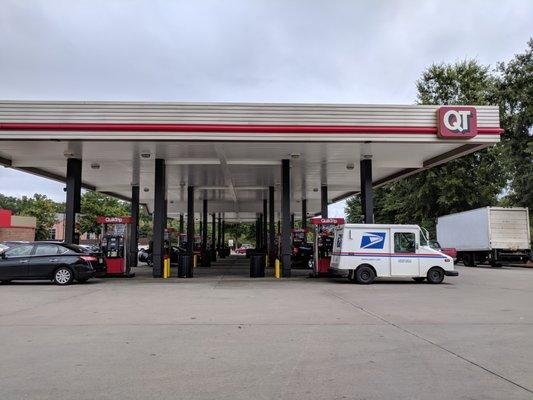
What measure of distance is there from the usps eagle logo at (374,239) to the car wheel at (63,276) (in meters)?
10.0

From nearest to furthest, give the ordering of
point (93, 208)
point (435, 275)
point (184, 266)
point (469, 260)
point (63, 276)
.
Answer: point (63, 276), point (435, 275), point (184, 266), point (469, 260), point (93, 208)

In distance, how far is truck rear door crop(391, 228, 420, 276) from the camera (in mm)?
18094

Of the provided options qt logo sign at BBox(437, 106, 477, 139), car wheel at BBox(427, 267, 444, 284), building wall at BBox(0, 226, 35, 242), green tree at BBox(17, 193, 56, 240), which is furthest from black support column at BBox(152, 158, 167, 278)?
green tree at BBox(17, 193, 56, 240)

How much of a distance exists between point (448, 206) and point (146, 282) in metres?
28.5

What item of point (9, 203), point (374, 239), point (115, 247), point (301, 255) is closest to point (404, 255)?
point (374, 239)

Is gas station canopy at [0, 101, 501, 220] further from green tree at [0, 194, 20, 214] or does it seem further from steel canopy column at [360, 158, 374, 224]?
green tree at [0, 194, 20, 214]

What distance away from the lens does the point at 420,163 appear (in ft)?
79.2

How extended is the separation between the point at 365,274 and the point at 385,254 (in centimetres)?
98

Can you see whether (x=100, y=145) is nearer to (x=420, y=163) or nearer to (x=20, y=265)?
(x=20, y=265)

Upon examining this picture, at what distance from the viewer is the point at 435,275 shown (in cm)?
1828

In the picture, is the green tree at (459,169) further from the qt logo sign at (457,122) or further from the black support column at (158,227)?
the black support column at (158,227)

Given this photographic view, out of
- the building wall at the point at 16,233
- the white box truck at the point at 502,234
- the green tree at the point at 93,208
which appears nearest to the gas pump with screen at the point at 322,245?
the white box truck at the point at 502,234

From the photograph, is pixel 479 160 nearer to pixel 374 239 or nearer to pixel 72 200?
pixel 374 239

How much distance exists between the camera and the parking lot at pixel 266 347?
5.41 meters
